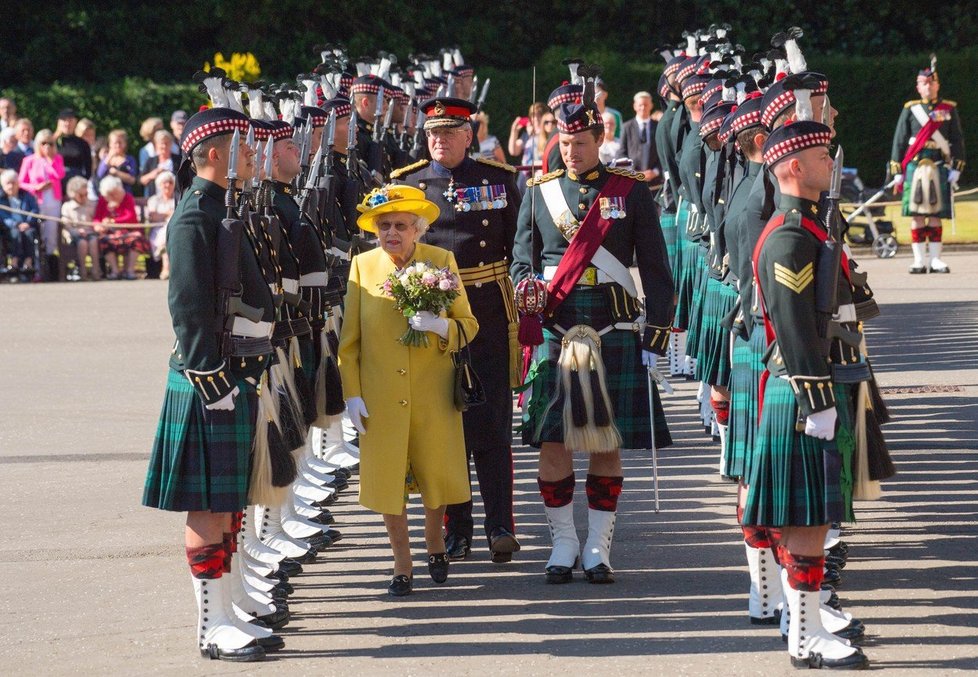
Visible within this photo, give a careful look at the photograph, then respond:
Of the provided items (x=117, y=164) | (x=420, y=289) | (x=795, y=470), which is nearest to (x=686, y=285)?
(x=420, y=289)

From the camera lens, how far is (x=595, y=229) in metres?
7.21

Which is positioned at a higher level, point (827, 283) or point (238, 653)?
point (827, 283)

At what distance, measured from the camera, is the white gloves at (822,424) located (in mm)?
5629

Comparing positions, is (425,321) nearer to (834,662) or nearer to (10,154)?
(834,662)

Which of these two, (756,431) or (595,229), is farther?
(595,229)

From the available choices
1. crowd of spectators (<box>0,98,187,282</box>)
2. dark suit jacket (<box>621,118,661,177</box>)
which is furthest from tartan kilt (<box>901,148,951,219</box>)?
crowd of spectators (<box>0,98,187,282</box>)

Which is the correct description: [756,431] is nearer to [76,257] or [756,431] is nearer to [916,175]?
[916,175]

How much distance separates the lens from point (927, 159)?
17906 mm

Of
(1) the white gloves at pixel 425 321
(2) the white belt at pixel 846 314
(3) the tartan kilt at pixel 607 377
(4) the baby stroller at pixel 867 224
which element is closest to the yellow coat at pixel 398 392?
(1) the white gloves at pixel 425 321

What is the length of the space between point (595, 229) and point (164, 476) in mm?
2203

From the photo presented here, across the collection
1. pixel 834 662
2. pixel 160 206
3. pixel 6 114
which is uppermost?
pixel 6 114

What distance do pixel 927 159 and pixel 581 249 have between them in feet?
38.1

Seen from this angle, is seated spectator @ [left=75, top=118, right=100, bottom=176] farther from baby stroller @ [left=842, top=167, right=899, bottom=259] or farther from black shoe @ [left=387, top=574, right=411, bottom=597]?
black shoe @ [left=387, top=574, right=411, bottom=597]

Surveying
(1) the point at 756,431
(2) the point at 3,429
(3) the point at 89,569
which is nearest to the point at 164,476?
(3) the point at 89,569
